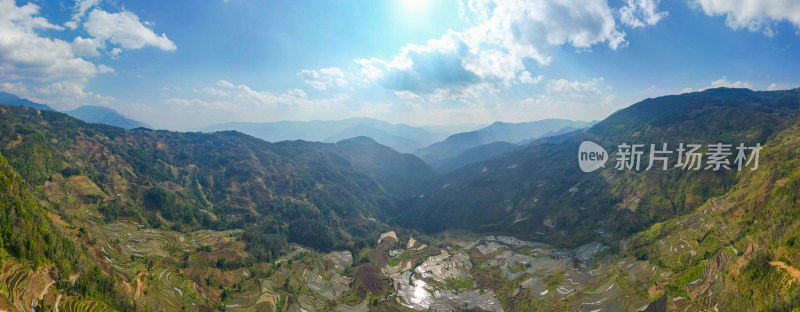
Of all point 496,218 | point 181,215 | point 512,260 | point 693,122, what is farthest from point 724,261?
point 181,215

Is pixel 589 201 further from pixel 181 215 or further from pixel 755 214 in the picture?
pixel 181 215

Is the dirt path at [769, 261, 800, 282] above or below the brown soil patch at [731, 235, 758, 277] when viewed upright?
above
